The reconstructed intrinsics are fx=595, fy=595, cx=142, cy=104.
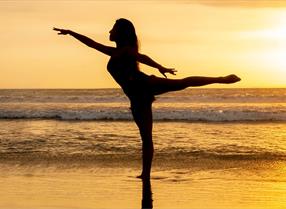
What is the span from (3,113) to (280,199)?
22598mm

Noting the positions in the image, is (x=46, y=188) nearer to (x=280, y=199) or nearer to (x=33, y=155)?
(x=280, y=199)

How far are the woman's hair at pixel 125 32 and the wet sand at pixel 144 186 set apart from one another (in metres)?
1.84

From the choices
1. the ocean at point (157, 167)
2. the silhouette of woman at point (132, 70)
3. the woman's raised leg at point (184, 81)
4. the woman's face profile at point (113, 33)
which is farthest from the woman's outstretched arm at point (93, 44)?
the ocean at point (157, 167)

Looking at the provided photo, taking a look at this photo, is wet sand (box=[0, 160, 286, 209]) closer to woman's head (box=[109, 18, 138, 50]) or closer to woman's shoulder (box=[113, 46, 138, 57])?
woman's shoulder (box=[113, 46, 138, 57])

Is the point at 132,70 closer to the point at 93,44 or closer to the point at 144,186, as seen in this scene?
the point at 93,44

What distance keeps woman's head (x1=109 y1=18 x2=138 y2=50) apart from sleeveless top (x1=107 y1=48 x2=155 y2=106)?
0.64 ft

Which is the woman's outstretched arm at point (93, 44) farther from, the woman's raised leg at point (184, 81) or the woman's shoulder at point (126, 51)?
the woman's raised leg at point (184, 81)

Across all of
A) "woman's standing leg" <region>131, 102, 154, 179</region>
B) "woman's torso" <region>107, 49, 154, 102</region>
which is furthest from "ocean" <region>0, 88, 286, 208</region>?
"woman's torso" <region>107, 49, 154, 102</region>

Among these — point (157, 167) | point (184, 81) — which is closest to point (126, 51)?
point (184, 81)

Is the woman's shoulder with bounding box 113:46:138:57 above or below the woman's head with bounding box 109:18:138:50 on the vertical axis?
below

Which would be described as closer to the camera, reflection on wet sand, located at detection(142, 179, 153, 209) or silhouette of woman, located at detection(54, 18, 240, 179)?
silhouette of woman, located at detection(54, 18, 240, 179)

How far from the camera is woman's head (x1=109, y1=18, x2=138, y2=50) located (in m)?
6.91

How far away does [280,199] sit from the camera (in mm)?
7543

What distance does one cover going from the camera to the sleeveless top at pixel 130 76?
22.4 feet
